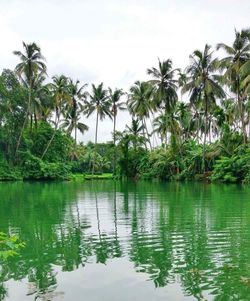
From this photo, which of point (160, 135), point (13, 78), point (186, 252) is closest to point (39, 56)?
point (13, 78)

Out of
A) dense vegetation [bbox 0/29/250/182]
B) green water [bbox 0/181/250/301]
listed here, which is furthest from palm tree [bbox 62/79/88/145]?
green water [bbox 0/181/250/301]

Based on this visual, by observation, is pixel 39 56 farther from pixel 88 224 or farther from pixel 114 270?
pixel 114 270

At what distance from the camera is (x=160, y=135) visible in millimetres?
61031

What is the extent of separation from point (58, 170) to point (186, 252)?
4297cm

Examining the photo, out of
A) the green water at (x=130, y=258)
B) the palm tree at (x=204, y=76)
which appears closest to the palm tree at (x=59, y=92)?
the palm tree at (x=204, y=76)

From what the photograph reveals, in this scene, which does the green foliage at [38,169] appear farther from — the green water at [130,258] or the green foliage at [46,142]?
the green water at [130,258]

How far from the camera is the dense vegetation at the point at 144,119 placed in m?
39.6

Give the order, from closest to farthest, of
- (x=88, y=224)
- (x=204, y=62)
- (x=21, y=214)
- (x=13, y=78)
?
(x=88, y=224) → (x=21, y=214) → (x=204, y=62) → (x=13, y=78)

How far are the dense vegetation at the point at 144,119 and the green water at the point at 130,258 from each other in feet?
74.0

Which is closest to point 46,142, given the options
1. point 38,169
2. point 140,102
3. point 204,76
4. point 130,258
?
point 38,169

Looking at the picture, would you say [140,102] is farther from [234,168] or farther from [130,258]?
[130,258]

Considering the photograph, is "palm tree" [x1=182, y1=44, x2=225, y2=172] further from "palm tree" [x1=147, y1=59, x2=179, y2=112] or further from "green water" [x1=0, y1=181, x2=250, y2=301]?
"green water" [x1=0, y1=181, x2=250, y2=301]

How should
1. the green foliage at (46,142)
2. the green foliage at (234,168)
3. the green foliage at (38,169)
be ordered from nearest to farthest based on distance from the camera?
1. the green foliage at (234,168)
2. the green foliage at (38,169)
3. the green foliage at (46,142)

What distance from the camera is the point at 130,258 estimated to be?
880cm
